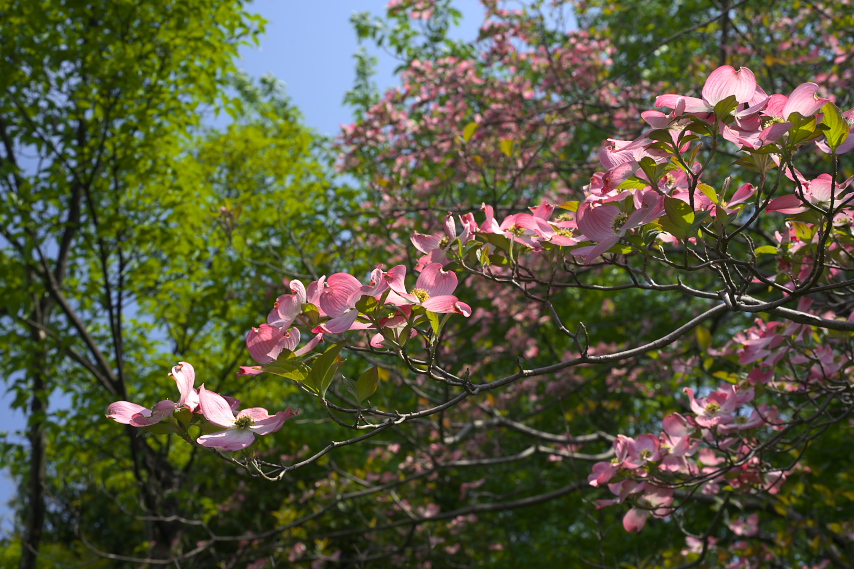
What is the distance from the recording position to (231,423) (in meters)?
1.02

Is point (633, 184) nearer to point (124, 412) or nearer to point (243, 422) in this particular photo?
point (243, 422)

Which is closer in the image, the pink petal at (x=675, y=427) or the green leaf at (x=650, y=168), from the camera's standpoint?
→ the green leaf at (x=650, y=168)

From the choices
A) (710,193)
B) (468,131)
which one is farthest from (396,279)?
(468,131)

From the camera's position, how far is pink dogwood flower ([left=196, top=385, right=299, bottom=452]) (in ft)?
3.24

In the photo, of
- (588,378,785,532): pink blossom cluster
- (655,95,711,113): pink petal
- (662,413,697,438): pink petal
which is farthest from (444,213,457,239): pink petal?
(662,413,697,438): pink petal

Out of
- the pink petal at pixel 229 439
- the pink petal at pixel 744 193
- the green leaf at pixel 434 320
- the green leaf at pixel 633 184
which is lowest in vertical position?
the pink petal at pixel 229 439

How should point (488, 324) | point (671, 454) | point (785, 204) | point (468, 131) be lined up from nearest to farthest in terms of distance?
point (785, 204) < point (671, 454) < point (468, 131) < point (488, 324)

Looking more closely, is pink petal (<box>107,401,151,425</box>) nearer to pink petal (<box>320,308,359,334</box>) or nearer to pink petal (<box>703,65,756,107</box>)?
pink petal (<box>320,308,359,334</box>)

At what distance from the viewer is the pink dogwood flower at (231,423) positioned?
99 centimetres

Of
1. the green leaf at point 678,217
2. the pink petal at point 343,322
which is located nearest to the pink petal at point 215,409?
the pink petal at point 343,322

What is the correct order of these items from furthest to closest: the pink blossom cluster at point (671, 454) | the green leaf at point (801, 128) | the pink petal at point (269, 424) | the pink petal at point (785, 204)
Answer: the pink blossom cluster at point (671, 454), the pink petal at point (785, 204), the pink petal at point (269, 424), the green leaf at point (801, 128)

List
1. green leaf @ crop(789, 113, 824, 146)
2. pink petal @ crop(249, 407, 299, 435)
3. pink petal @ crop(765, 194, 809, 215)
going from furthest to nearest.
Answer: pink petal @ crop(765, 194, 809, 215)
pink petal @ crop(249, 407, 299, 435)
green leaf @ crop(789, 113, 824, 146)

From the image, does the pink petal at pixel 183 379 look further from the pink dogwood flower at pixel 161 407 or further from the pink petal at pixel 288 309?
the pink petal at pixel 288 309

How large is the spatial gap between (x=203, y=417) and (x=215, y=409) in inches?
1.4
